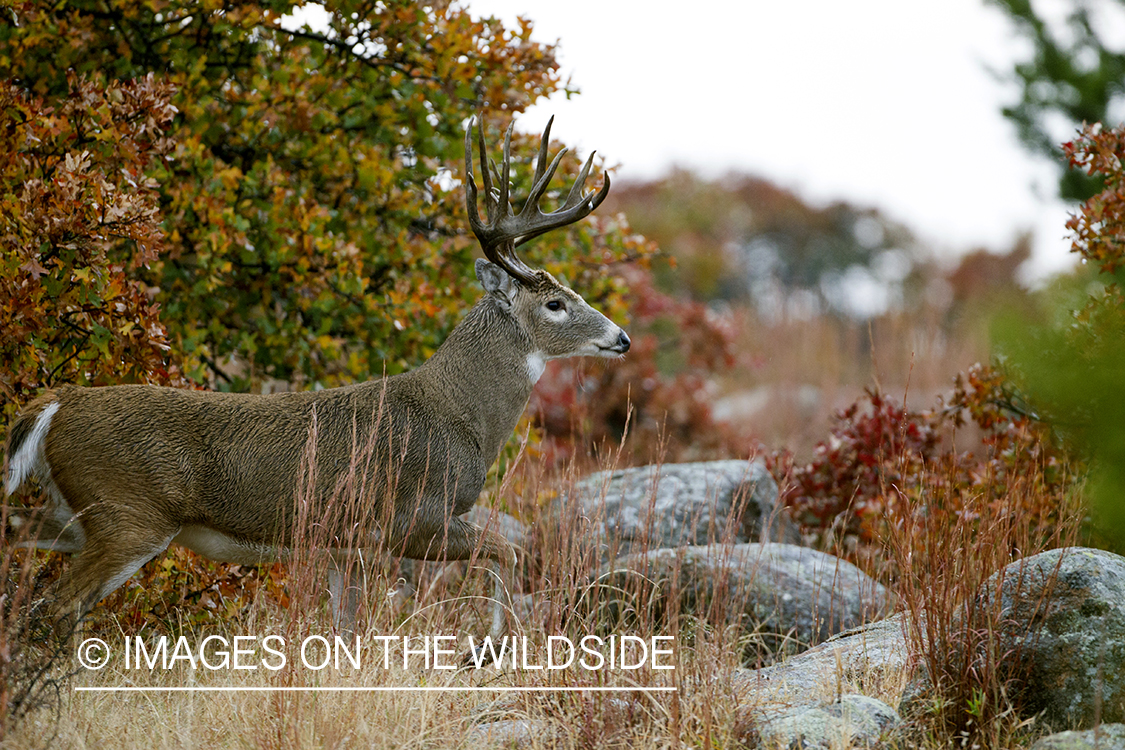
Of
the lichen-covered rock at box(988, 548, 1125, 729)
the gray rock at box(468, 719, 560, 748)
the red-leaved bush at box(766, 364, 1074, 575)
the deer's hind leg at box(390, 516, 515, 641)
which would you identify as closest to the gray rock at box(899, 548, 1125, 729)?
the lichen-covered rock at box(988, 548, 1125, 729)

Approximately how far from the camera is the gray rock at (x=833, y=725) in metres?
3.69

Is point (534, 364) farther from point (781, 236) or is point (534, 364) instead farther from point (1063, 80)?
point (781, 236)

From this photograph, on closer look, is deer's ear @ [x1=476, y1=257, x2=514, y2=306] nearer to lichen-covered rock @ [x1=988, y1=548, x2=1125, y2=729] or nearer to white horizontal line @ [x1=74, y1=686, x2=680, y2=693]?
white horizontal line @ [x1=74, y1=686, x2=680, y2=693]

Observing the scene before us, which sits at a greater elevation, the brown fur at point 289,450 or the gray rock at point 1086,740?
the brown fur at point 289,450

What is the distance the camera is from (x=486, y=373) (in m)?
5.41

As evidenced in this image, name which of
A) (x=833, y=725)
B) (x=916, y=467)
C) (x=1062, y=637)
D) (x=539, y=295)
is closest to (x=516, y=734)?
(x=833, y=725)

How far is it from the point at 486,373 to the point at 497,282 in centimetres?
46

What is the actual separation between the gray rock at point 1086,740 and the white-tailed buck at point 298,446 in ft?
6.28

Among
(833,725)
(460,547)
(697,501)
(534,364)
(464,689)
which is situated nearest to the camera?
(833,725)

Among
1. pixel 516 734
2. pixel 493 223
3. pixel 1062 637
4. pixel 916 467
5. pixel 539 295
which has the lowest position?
pixel 516 734

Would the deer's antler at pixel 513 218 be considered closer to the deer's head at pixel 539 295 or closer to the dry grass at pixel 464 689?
the deer's head at pixel 539 295

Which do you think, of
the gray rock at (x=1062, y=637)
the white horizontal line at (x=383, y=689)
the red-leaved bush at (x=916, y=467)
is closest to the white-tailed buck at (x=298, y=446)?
the white horizontal line at (x=383, y=689)

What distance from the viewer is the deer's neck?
5.31 m

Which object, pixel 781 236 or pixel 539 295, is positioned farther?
pixel 781 236
